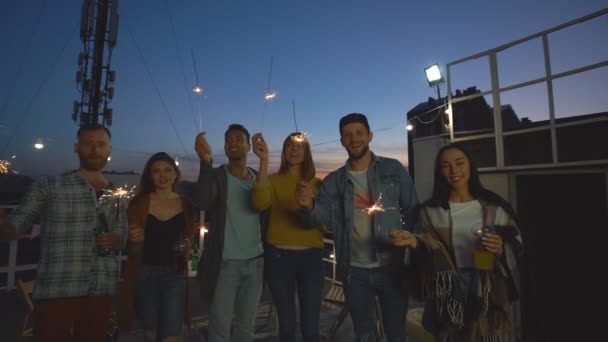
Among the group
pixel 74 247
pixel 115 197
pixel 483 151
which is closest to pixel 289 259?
pixel 115 197

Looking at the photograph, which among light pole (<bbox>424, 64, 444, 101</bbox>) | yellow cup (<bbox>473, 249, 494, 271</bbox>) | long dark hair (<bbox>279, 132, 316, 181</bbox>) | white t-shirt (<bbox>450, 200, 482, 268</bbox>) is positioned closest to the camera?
yellow cup (<bbox>473, 249, 494, 271</bbox>)

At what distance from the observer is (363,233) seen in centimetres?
247

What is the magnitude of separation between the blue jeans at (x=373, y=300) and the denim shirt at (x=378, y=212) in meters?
0.11

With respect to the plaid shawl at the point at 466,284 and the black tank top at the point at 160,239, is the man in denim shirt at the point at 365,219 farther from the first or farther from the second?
the black tank top at the point at 160,239

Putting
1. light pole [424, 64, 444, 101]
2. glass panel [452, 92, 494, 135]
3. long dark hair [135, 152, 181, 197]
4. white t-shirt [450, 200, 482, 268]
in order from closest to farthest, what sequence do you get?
white t-shirt [450, 200, 482, 268] < long dark hair [135, 152, 181, 197] < light pole [424, 64, 444, 101] < glass panel [452, 92, 494, 135]

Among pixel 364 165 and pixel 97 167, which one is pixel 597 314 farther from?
pixel 97 167

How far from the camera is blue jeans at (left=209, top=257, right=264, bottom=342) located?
2.62m

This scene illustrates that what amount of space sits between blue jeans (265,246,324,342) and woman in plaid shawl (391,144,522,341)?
0.88m

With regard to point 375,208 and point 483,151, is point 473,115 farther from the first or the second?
point 375,208

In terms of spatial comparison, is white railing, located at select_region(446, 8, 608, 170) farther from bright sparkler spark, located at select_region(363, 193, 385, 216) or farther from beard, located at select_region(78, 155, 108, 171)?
beard, located at select_region(78, 155, 108, 171)

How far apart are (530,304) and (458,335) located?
3404 mm

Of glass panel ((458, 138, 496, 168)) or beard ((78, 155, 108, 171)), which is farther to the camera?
glass panel ((458, 138, 496, 168))

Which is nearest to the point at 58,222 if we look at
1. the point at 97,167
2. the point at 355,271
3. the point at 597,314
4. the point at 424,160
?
the point at 97,167

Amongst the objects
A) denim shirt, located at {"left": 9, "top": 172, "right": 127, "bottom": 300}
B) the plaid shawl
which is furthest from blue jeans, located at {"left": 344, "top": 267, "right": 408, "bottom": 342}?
denim shirt, located at {"left": 9, "top": 172, "right": 127, "bottom": 300}
